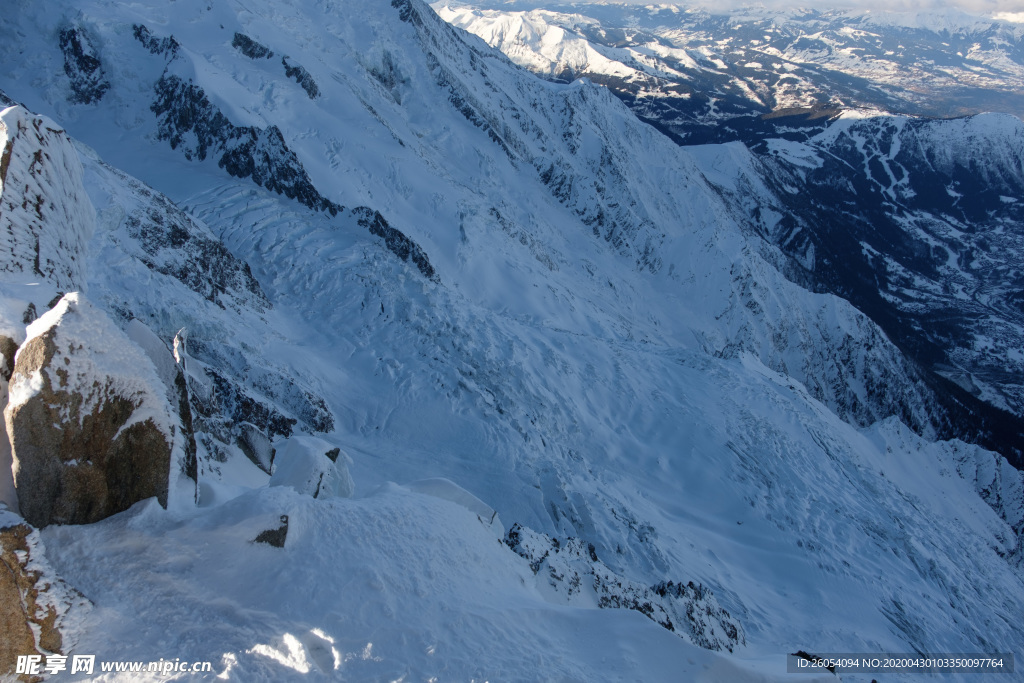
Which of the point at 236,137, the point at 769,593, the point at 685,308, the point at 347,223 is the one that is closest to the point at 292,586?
the point at 769,593

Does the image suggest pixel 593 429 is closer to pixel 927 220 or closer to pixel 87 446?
pixel 87 446

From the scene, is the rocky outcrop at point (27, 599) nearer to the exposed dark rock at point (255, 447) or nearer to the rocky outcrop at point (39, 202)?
the rocky outcrop at point (39, 202)

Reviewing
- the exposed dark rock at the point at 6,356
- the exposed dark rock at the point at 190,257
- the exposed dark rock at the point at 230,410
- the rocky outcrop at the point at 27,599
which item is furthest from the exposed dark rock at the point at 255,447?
the exposed dark rock at the point at 190,257

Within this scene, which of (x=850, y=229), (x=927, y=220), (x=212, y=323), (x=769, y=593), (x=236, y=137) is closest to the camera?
(x=212, y=323)

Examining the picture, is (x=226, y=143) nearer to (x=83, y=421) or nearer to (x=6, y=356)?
(x=6, y=356)

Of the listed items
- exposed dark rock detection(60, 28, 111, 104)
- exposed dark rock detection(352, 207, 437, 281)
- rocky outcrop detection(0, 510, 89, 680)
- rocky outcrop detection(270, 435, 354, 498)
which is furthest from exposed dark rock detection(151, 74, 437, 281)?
rocky outcrop detection(0, 510, 89, 680)
